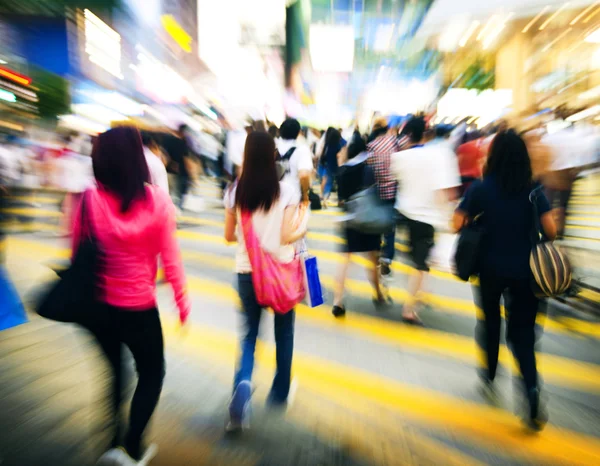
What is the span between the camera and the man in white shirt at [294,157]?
4.43 meters

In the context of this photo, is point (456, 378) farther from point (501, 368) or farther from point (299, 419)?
point (299, 419)

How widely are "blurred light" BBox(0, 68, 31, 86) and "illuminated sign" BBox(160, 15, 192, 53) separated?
22.0 ft

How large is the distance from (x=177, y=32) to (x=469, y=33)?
14.0 meters

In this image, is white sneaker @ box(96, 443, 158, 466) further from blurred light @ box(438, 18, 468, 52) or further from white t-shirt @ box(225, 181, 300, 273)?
blurred light @ box(438, 18, 468, 52)

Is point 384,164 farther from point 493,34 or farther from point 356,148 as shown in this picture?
point 493,34

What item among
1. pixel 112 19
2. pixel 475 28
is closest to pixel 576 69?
pixel 475 28

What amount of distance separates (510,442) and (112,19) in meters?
24.0

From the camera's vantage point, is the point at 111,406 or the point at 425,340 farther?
the point at 425,340

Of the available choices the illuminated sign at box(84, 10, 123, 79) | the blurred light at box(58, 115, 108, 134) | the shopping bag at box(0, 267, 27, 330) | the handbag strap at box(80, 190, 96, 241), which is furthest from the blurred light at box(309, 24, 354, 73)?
the handbag strap at box(80, 190, 96, 241)

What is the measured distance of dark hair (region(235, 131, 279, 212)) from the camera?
7.94 ft

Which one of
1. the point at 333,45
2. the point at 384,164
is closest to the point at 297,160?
the point at 384,164

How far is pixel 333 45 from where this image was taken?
2384 centimetres

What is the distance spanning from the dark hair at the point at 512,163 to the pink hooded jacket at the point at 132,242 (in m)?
1.75

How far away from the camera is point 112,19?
21609 millimetres
